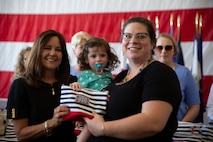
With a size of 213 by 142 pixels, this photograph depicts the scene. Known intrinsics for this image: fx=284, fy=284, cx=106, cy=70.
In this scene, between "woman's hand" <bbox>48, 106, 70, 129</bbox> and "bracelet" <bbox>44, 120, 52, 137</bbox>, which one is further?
"bracelet" <bbox>44, 120, 52, 137</bbox>

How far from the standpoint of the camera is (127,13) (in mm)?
3311

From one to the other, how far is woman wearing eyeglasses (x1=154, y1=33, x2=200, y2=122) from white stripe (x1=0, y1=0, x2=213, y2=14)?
0.83 meters

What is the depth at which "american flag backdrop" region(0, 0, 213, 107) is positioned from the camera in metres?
3.06

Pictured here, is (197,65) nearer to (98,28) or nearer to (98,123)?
(98,28)

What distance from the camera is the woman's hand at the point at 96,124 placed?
1156 mm

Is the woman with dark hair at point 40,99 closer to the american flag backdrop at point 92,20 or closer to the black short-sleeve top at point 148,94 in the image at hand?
the black short-sleeve top at point 148,94

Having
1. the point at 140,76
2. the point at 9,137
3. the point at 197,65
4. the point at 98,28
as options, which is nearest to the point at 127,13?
the point at 98,28

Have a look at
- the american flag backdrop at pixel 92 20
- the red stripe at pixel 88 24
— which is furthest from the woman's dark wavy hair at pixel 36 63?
the red stripe at pixel 88 24

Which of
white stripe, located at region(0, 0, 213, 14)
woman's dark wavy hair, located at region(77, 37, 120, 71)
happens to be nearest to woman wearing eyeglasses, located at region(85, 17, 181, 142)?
woman's dark wavy hair, located at region(77, 37, 120, 71)

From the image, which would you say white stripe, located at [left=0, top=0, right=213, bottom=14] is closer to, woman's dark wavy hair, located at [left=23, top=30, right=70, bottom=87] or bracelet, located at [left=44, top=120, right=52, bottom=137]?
woman's dark wavy hair, located at [left=23, top=30, right=70, bottom=87]

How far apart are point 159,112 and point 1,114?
5.07 feet

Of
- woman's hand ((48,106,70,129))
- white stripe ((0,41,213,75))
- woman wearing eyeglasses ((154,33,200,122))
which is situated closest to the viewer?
woman's hand ((48,106,70,129))

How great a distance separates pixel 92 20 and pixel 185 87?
60.3 inches

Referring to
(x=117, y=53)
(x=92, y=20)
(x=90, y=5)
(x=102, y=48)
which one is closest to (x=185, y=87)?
(x=102, y=48)
